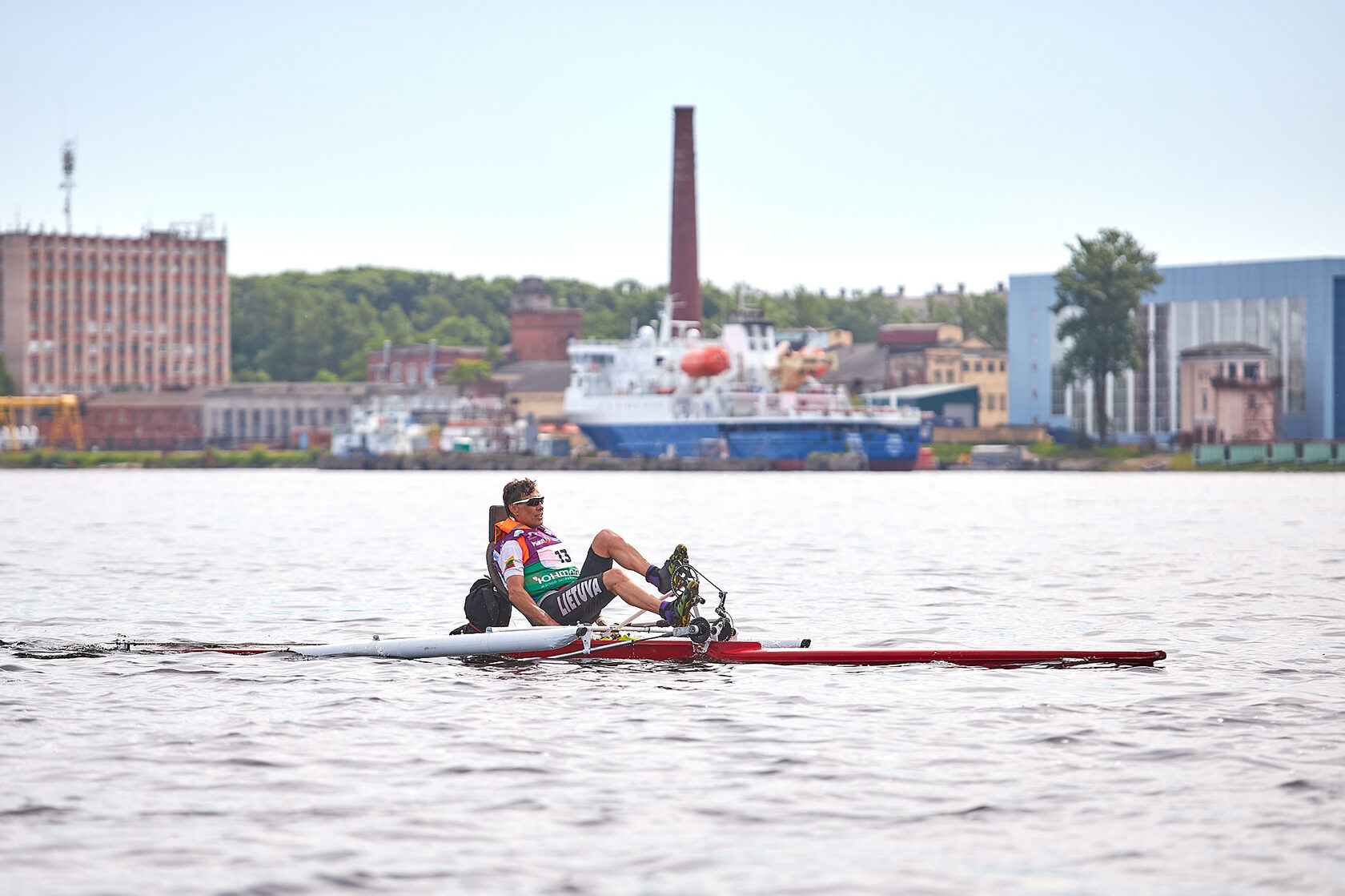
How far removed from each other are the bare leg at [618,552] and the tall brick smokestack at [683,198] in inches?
4209

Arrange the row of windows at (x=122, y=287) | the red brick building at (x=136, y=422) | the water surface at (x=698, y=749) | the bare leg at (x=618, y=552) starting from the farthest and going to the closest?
the row of windows at (x=122, y=287) → the red brick building at (x=136, y=422) → the bare leg at (x=618, y=552) → the water surface at (x=698, y=749)

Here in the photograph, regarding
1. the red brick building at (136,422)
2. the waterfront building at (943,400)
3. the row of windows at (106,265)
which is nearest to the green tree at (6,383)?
the row of windows at (106,265)

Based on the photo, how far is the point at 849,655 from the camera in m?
16.6

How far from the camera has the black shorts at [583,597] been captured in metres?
16.7

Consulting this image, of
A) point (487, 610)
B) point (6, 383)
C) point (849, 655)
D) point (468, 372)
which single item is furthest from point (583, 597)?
point (6, 383)

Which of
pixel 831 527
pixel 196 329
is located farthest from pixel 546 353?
pixel 831 527

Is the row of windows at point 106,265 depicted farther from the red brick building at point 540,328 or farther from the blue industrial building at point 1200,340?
the blue industrial building at point 1200,340

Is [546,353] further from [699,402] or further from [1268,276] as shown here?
[1268,276]

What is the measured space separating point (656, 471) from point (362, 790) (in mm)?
110724

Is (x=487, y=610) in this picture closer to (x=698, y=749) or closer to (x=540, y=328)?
(x=698, y=749)

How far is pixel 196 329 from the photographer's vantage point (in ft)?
652

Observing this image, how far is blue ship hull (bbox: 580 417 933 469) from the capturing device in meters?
116

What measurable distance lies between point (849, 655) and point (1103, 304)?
10112cm

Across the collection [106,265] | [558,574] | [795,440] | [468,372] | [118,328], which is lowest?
[558,574]
